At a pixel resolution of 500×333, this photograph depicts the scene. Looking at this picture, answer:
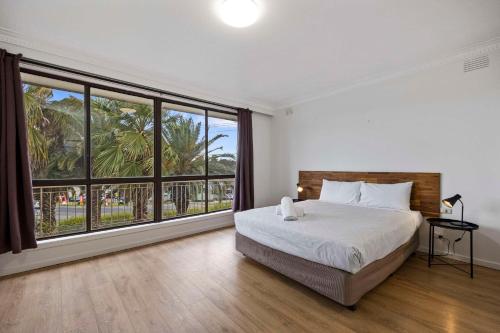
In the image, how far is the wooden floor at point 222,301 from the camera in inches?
65.2

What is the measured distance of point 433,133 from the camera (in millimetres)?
2914

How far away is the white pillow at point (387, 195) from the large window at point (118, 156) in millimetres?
2539

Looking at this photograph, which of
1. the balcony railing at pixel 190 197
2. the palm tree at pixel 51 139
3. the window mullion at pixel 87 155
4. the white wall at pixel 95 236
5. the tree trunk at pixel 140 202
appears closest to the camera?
the white wall at pixel 95 236

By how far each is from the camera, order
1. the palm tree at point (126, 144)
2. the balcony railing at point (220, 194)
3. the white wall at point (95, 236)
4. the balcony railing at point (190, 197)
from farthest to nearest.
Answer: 1. the balcony railing at point (220, 194)
2. the balcony railing at point (190, 197)
3. the palm tree at point (126, 144)
4. the white wall at point (95, 236)

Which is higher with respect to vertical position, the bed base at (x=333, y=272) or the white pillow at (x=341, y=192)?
the white pillow at (x=341, y=192)

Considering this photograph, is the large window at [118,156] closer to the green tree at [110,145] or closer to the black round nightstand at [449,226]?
the green tree at [110,145]

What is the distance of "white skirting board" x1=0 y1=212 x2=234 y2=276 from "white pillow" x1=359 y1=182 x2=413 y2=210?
8.60ft

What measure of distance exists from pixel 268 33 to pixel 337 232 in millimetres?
2053

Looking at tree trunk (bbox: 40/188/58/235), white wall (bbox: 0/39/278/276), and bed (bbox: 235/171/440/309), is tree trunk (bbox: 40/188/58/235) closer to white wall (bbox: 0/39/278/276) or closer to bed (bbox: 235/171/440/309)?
white wall (bbox: 0/39/278/276)

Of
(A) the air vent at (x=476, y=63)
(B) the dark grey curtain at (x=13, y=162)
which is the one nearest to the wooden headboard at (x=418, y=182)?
(A) the air vent at (x=476, y=63)

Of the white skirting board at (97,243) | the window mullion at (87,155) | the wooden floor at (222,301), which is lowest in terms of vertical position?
the wooden floor at (222,301)

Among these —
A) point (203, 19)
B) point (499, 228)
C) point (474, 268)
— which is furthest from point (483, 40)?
point (203, 19)

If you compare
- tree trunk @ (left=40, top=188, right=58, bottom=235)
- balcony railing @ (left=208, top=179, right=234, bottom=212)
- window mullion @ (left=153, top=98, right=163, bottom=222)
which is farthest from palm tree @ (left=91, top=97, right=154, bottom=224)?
balcony railing @ (left=208, top=179, right=234, bottom=212)

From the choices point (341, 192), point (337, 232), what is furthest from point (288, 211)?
point (341, 192)
